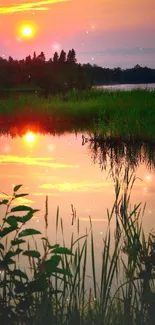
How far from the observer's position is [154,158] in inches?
432

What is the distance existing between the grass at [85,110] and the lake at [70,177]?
1.33 m

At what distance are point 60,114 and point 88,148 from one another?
24.1 ft

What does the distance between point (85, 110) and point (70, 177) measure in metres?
10.6

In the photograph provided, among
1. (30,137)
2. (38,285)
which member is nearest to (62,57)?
(30,137)

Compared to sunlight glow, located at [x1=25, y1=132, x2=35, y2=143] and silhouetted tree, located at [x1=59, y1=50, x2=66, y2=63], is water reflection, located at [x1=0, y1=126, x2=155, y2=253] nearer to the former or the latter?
sunlight glow, located at [x1=25, y1=132, x2=35, y2=143]

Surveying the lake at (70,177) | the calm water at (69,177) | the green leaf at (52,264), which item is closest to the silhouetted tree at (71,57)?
the lake at (70,177)

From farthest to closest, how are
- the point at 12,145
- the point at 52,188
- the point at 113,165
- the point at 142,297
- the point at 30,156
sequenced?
the point at 12,145
the point at 30,156
the point at 113,165
the point at 52,188
the point at 142,297

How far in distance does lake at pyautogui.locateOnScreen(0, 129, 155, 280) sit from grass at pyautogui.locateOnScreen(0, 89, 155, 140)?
4.37 feet

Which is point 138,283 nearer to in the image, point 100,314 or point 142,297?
point 142,297

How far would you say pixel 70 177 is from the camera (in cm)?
908

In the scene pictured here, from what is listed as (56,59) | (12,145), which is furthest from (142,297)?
(56,59)

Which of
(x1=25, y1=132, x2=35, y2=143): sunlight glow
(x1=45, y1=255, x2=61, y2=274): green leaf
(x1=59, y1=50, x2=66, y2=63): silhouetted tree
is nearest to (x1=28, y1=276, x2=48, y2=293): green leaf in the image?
(x1=45, y1=255, x2=61, y2=274): green leaf

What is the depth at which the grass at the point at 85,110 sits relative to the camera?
48.3ft

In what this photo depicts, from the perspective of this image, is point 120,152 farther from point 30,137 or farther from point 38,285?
point 38,285
